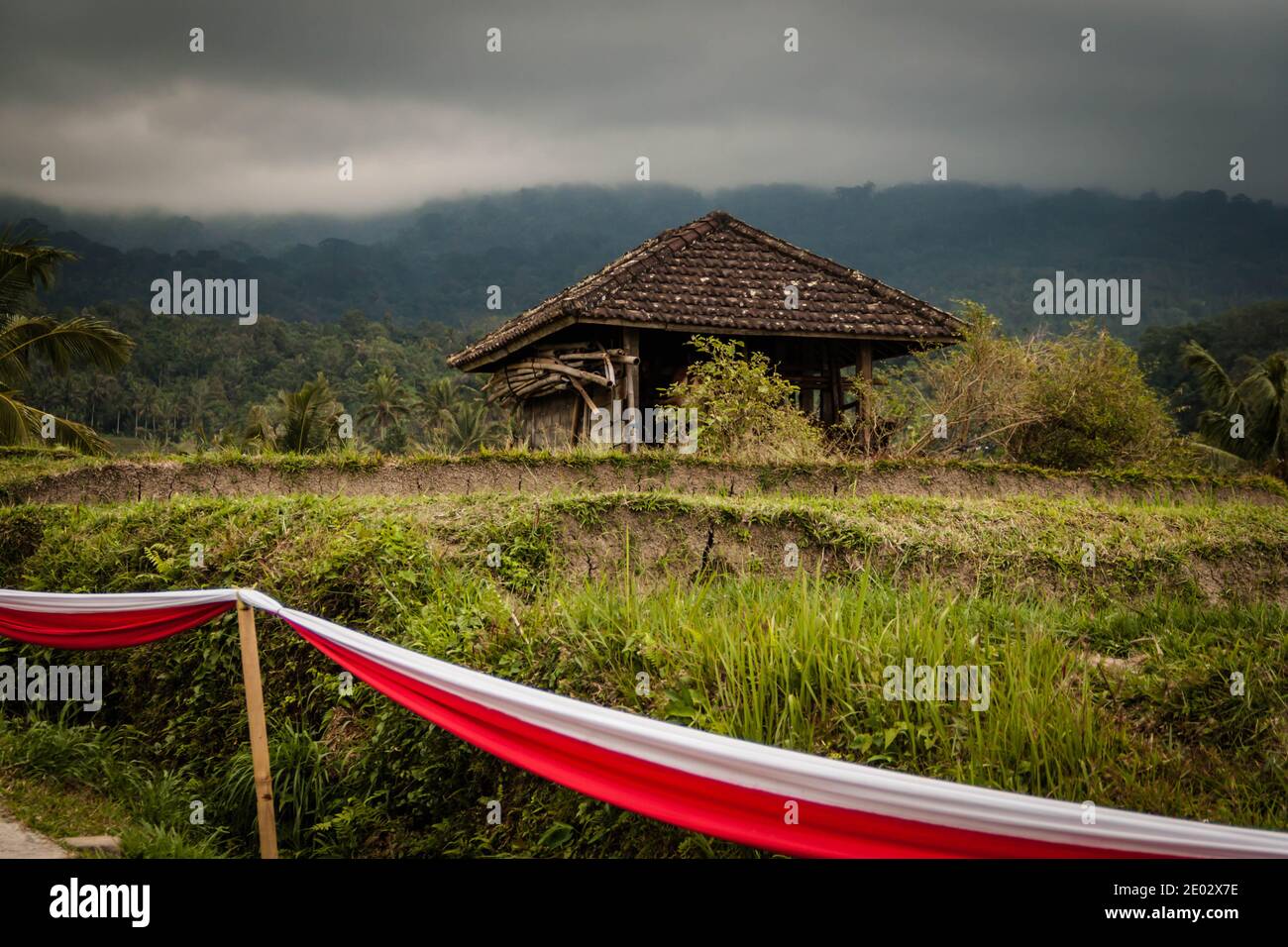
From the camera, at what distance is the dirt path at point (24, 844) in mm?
4984

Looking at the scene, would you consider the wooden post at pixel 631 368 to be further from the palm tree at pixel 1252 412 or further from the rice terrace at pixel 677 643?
the palm tree at pixel 1252 412

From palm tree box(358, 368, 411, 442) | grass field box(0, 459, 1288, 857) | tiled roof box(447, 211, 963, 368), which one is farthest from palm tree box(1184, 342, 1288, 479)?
palm tree box(358, 368, 411, 442)

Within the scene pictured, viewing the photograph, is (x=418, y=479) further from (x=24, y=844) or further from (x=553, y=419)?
(x=553, y=419)

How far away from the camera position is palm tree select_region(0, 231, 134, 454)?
18312 mm

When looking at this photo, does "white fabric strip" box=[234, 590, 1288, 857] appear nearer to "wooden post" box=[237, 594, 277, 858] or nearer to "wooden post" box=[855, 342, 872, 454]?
"wooden post" box=[237, 594, 277, 858]

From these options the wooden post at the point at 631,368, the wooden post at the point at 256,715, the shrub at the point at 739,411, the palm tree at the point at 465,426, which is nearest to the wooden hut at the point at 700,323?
the wooden post at the point at 631,368

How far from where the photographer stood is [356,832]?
534cm

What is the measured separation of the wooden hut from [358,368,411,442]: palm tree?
46.8 metres

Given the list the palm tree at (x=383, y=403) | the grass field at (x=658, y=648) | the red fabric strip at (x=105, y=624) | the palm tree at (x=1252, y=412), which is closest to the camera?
the grass field at (x=658, y=648)

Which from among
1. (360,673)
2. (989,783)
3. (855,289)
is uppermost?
(855,289)

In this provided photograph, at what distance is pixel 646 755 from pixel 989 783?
64.4 inches

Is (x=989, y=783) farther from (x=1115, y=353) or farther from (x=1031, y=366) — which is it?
(x=1115, y=353)

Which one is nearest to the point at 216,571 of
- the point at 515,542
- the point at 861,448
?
the point at 515,542

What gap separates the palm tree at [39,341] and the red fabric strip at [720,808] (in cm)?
1745
